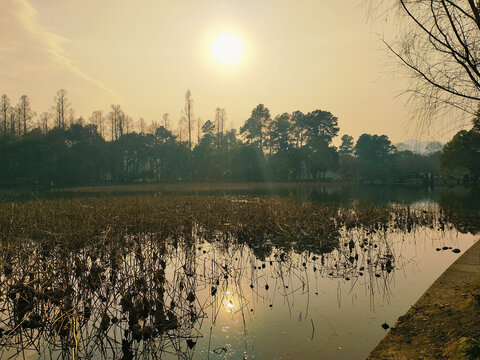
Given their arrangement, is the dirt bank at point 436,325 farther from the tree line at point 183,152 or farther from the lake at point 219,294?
the tree line at point 183,152

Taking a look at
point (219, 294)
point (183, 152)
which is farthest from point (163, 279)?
point (183, 152)

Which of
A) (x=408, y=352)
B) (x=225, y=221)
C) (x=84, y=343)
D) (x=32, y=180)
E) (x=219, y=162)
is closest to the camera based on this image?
(x=408, y=352)

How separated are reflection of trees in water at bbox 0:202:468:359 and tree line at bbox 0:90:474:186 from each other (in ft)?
142

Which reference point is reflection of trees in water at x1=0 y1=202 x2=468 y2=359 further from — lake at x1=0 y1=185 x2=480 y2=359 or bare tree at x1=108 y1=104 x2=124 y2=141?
bare tree at x1=108 y1=104 x2=124 y2=141

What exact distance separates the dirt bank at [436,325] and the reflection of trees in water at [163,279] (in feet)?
4.83

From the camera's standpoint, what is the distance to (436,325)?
4.25 m

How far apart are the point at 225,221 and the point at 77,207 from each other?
7.38 meters

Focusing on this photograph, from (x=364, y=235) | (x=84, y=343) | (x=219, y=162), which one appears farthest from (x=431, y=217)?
(x=219, y=162)

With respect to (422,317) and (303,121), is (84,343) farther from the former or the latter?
(303,121)

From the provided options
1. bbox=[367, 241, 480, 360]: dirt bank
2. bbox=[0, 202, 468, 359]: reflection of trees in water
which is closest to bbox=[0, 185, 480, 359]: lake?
bbox=[0, 202, 468, 359]: reflection of trees in water

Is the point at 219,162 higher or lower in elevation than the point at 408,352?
higher

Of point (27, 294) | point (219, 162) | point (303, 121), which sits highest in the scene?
point (303, 121)

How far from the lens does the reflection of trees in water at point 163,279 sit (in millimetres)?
4457

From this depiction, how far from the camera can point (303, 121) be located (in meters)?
71.0
